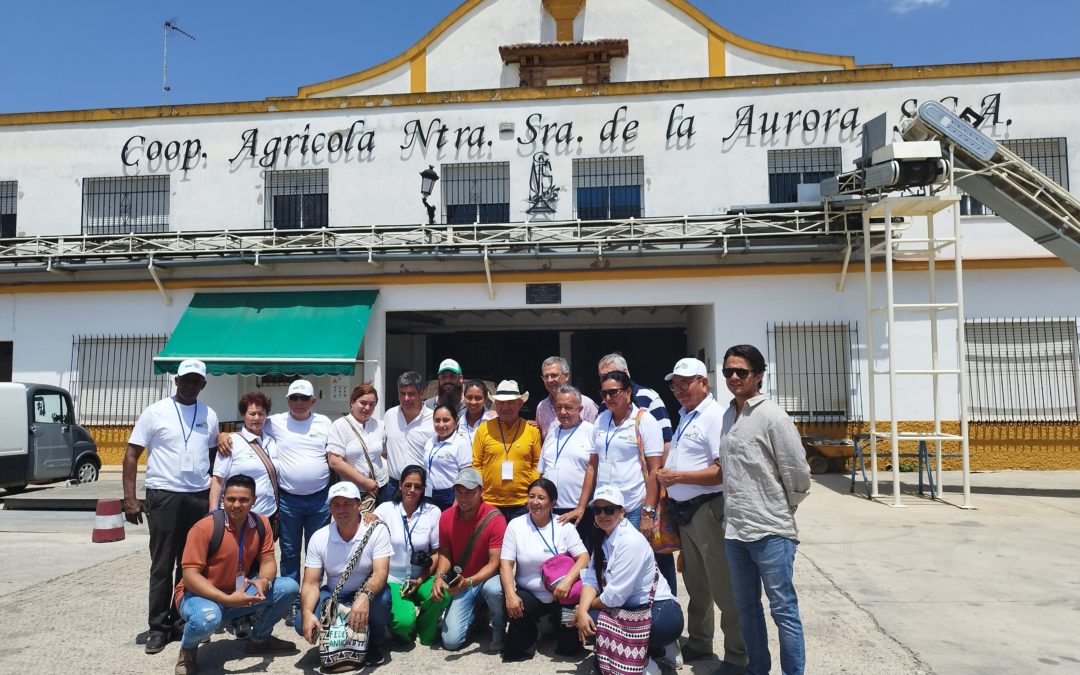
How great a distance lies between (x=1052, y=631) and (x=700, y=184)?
10.7m

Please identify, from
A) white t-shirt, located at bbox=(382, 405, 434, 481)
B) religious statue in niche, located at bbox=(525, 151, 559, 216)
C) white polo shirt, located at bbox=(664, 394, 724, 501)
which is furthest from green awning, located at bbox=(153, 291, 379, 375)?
white polo shirt, located at bbox=(664, 394, 724, 501)

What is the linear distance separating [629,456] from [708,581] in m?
A: 0.91

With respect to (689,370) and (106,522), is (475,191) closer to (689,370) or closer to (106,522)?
(106,522)

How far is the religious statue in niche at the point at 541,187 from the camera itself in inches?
573

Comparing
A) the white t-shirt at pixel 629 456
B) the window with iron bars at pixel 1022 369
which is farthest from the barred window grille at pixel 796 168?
the white t-shirt at pixel 629 456

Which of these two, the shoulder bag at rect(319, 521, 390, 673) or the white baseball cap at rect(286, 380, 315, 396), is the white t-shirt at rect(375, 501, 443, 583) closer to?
the shoulder bag at rect(319, 521, 390, 673)

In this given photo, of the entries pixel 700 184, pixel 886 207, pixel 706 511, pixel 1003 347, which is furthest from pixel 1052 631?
pixel 700 184

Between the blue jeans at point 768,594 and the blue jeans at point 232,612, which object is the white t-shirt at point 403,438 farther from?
the blue jeans at point 768,594

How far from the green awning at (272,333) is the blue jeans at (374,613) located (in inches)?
324

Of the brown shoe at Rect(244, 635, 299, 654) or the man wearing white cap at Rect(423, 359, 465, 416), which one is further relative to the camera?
the man wearing white cap at Rect(423, 359, 465, 416)

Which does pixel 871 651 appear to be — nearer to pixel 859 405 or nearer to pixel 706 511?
pixel 706 511

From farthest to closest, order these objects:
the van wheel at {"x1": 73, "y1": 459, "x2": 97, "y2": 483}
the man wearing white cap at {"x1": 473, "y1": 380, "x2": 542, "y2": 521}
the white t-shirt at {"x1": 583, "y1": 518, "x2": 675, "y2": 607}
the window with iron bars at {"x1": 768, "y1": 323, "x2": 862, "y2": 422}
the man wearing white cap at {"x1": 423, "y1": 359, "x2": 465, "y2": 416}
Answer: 1. the window with iron bars at {"x1": 768, "y1": 323, "x2": 862, "y2": 422}
2. the van wheel at {"x1": 73, "y1": 459, "x2": 97, "y2": 483}
3. the man wearing white cap at {"x1": 423, "y1": 359, "x2": 465, "y2": 416}
4. the man wearing white cap at {"x1": 473, "y1": 380, "x2": 542, "y2": 521}
5. the white t-shirt at {"x1": 583, "y1": 518, "x2": 675, "y2": 607}

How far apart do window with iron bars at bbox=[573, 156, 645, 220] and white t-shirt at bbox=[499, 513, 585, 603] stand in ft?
34.7

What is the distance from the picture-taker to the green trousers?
4.69 metres
